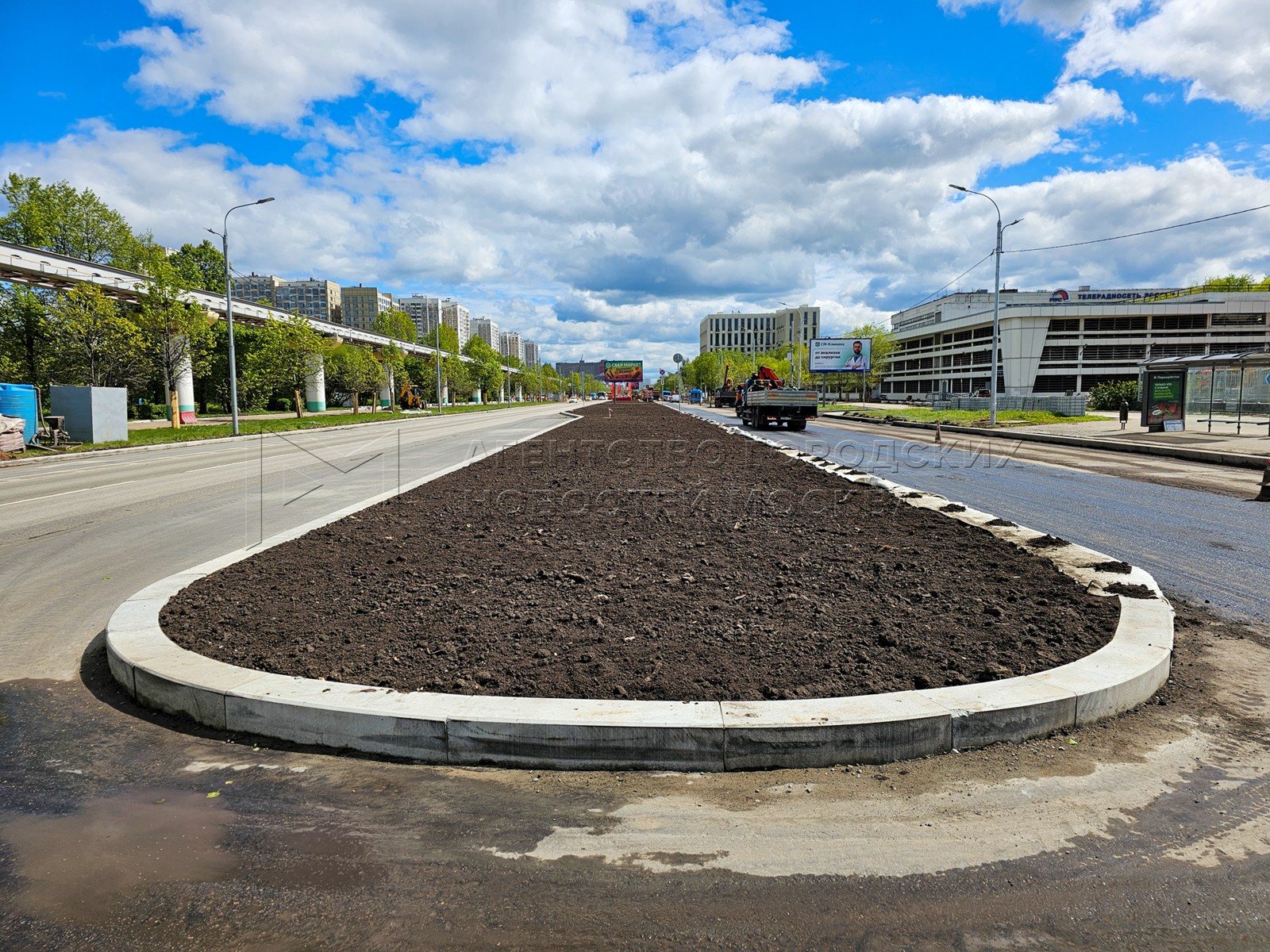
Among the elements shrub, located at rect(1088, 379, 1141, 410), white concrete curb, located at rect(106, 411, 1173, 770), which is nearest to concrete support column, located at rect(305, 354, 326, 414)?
white concrete curb, located at rect(106, 411, 1173, 770)

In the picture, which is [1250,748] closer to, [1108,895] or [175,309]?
[1108,895]

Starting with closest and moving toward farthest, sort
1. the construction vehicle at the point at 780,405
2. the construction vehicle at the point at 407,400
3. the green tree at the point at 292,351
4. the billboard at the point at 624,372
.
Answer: the construction vehicle at the point at 780,405 < the green tree at the point at 292,351 < the construction vehicle at the point at 407,400 < the billboard at the point at 624,372

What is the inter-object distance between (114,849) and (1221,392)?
4184 cm

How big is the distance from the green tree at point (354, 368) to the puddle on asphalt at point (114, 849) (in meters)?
50.5

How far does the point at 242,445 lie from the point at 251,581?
22057 millimetres

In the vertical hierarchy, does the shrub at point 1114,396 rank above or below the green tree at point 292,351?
below

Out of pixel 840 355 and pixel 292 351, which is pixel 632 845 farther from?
pixel 840 355

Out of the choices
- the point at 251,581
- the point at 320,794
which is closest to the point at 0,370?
the point at 251,581

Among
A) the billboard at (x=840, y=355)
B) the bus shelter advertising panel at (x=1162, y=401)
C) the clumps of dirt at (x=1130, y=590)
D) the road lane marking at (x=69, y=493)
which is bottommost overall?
the road lane marking at (x=69, y=493)

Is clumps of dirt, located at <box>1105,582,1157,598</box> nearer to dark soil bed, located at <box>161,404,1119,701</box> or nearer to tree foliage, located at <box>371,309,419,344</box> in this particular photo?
dark soil bed, located at <box>161,404,1119,701</box>

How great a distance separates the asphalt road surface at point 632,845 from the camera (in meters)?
2.17

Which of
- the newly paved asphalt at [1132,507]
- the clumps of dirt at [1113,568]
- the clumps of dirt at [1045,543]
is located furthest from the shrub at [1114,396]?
the clumps of dirt at [1113,568]

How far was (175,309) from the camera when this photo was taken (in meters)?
29.6

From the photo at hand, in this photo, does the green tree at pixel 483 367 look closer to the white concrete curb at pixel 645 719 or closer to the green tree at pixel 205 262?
the green tree at pixel 205 262
